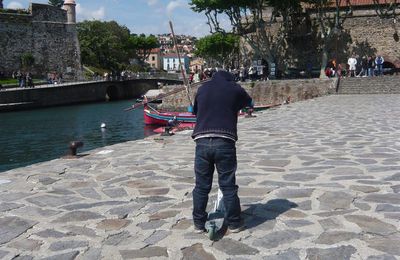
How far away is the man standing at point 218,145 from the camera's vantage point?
4.73 metres

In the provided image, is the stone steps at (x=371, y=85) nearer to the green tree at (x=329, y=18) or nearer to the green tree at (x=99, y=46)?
the green tree at (x=329, y=18)

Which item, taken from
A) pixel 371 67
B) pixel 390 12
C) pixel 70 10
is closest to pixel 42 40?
pixel 70 10

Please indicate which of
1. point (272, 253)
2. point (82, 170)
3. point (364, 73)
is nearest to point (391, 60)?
point (364, 73)

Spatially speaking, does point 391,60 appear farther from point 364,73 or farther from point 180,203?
point 180,203

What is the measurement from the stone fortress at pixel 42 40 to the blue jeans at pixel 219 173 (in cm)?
5347

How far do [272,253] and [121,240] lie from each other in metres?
1.47

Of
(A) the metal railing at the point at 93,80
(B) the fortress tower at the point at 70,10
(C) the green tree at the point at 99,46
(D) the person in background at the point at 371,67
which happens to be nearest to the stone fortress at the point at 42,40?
(B) the fortress tower at the point at 70,10

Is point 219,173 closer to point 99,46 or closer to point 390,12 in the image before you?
point 390,12

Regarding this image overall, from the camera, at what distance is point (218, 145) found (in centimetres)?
471

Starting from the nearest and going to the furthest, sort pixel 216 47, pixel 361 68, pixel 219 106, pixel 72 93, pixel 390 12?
pixel 219 106 → pixel 361 68 → pixel 390 12 → pixel 72 93 → pixel 216 47

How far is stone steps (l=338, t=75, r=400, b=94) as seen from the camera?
92.7 ft

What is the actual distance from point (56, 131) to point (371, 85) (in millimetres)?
18924

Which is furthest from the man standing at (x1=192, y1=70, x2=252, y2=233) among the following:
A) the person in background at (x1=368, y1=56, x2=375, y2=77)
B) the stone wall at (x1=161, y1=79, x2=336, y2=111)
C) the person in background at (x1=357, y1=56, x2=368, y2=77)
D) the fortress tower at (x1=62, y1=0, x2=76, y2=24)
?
the fortress tower at (x1=62, y1=0, x2=76, y2=24)

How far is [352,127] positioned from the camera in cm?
1271
